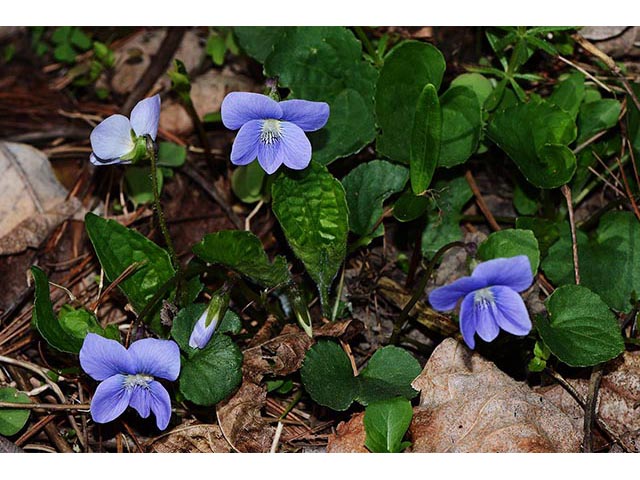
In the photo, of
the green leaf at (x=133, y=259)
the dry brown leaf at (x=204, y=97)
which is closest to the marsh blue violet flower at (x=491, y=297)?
the green leaf at (x=133, y=259)

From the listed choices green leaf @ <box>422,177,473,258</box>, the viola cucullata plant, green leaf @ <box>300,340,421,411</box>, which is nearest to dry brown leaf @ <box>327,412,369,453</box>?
the viola cucullata plant

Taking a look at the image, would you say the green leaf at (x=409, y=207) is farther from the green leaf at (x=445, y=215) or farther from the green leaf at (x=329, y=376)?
the green leaf at (x=329, y=376)

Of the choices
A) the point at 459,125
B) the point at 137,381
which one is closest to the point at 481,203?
the point at 459,125

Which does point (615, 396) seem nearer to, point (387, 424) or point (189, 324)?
point (387, 424)

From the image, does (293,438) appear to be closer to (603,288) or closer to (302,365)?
(302,365)

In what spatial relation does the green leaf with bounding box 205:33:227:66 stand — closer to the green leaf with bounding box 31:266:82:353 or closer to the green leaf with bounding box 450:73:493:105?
the green leaf with bounding box 450:73:493:105

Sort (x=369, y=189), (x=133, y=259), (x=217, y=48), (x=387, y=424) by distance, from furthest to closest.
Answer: (x=217, y=48) < (x=369, y=189) < (x=133, y=259) < (x=387, y=424)
